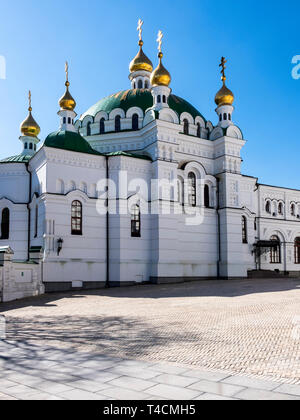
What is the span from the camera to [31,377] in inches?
210

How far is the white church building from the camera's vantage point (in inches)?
824

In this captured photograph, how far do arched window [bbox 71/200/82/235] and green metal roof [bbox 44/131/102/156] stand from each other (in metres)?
3.06

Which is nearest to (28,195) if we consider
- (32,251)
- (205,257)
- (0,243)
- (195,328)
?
(0,243)

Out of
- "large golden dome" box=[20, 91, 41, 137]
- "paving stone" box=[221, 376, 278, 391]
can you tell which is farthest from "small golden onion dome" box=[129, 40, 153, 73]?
"paving stone" box=[221, 376, 278, 391]

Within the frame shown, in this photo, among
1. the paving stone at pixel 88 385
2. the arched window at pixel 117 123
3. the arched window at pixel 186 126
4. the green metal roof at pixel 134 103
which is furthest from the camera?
the green metal roof at pixel 134 103

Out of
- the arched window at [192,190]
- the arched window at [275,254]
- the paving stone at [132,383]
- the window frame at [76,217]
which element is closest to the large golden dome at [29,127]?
the window frame at [76,217]

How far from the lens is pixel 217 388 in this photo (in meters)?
4.72

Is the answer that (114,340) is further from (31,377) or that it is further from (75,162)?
(75,162)

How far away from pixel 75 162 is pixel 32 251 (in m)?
5.48

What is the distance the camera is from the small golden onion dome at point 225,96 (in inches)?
1061

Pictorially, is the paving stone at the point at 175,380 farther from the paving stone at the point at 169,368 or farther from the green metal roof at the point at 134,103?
the green metal roof at the point at 134,103

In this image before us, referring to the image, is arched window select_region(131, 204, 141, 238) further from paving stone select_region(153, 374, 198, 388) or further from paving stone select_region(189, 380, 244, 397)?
paving stone select_region(189, 380, 244, 397)

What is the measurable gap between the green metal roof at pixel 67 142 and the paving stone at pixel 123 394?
18105mm

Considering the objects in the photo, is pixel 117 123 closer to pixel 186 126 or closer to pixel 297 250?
pixel 186 126
